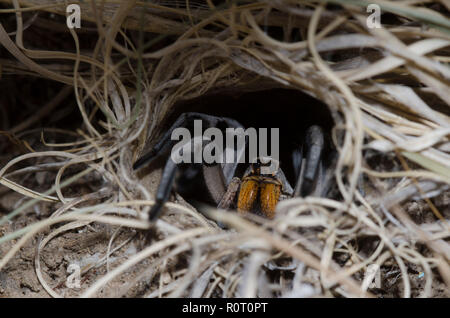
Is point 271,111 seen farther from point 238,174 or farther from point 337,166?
point 337,166

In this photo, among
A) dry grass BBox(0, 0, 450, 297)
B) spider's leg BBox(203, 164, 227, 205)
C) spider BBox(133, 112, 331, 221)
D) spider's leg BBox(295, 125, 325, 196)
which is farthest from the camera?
Answer: spider's leg BBox(203, 164, 227, 205)

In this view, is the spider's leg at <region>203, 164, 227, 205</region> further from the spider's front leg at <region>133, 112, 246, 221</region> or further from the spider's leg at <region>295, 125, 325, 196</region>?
the spider's leg at <region>295, 125, 325, 196</region>

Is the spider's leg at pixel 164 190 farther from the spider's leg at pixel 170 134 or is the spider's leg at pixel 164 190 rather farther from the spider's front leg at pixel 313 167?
the spider's front leg at pixel 313 167

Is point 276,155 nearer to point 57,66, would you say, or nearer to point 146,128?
point 146,128

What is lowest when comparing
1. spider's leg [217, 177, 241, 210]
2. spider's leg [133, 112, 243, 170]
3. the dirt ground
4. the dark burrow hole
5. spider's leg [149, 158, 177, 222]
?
the dirt ground

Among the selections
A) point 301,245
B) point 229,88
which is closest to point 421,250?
point 301,245

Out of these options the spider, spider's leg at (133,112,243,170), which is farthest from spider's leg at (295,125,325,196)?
spider's leg at (133,112,243,170)
